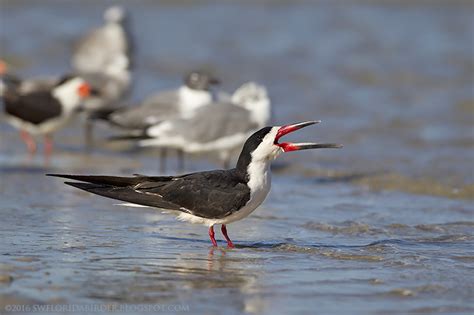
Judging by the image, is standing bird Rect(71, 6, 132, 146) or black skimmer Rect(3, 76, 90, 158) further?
standing bird Rect(71, 6, 132, 146)

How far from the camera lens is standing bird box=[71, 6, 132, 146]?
37.3 feet

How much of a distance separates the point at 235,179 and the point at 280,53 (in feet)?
33.0

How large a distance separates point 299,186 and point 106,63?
545cm

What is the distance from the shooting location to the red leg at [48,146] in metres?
10.1

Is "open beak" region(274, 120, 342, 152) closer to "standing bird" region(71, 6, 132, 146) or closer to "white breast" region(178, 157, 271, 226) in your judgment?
"white breast" region(178, 157, 271, 226)

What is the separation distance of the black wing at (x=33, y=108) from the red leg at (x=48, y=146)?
214mm

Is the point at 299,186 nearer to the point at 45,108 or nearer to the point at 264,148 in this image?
the point at 264,148

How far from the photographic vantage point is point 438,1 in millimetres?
19438

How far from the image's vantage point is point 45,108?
34.7 feet

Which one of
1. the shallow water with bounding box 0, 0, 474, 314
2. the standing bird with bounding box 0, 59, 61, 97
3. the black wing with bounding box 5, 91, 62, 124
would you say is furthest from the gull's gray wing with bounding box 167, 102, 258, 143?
the standing bird with bounding box 0, 59, 61, 97

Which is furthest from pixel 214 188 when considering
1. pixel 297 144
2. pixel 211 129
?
pixel 211 129

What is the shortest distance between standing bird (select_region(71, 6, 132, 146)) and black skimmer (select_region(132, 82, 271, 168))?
1.36m

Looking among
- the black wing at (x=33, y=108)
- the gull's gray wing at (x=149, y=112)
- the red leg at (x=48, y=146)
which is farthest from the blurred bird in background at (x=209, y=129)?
the black wing at (x=33, y=108)

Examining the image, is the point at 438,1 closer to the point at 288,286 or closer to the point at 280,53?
the point at 280,53
